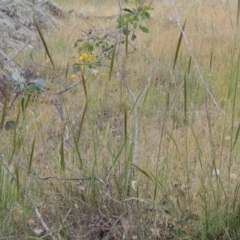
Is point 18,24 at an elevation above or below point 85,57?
above

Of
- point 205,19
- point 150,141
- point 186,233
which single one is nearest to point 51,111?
point 150,141

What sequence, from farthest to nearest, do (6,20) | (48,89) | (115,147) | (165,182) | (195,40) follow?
1. (6,20)
2. (195,40)
3. (48,89)
4. (115,147)
5. (165,182)

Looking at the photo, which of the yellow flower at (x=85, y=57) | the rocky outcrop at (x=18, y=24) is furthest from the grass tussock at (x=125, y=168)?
the rocky outcrop at (x=18, y=24)

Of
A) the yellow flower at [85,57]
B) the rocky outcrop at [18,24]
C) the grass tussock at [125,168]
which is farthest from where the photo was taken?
the rocky outcrop at [18,24]

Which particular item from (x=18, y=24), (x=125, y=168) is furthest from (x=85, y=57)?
(x=18, y=24)

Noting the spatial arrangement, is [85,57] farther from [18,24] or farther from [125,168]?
[18,24]

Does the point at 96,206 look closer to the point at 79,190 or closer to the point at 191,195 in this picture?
the point at 79,190

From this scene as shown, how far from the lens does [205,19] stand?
21.1 feet

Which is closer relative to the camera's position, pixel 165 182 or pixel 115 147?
pixel 165 182

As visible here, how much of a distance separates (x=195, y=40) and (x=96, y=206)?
359 cm

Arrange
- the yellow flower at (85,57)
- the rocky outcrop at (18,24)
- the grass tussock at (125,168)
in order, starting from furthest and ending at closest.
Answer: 1. the rocky outcrop at (18,24)
2. the yellow flower at (85,57)
3. the grass tussock at (125,168)

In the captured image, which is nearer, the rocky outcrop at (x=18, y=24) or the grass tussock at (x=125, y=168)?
the grass tussock at (x=125, y=168)

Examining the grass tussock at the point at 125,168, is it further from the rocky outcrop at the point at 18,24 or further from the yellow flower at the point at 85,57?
the rocky outcrop at the point at 18,24

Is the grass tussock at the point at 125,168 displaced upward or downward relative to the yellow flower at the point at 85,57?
downward
